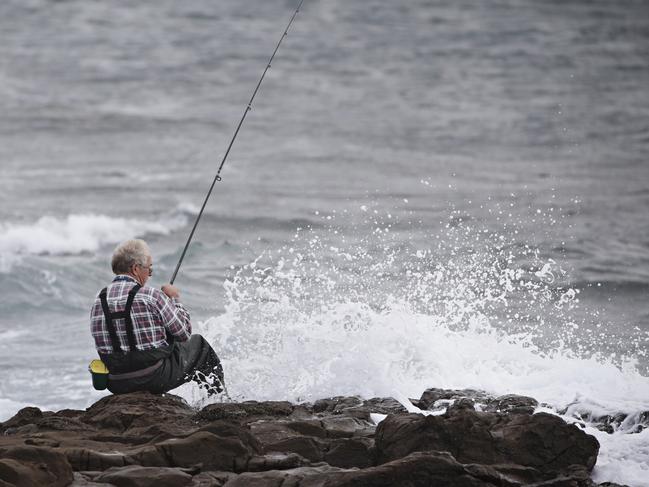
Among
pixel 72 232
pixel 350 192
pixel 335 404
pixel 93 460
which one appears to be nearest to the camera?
pixel 93 460

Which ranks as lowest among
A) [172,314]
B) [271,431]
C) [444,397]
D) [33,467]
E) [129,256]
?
[444,397]

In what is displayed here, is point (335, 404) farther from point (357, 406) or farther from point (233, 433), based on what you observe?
point (233, 433)

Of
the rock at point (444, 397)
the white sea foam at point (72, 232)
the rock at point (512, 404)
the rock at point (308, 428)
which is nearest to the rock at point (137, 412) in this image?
the rock at point (308, 428)

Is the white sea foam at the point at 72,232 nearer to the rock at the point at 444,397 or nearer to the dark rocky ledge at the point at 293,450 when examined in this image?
the rock at the point at 444,397

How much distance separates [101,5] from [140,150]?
67.2 feet

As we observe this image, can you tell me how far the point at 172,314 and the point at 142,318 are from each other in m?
0.17

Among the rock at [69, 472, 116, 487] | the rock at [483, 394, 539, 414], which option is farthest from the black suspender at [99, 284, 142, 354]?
the rock at [483, 394, 539, 414]

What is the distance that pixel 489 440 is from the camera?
17.9 feet

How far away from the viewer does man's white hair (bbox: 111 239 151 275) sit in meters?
6.47

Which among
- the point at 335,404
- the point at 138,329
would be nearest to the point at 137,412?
the point at 138,329

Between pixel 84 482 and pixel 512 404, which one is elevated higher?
pixel 84 482

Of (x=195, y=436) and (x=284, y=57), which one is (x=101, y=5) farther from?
(x=195, y=436)

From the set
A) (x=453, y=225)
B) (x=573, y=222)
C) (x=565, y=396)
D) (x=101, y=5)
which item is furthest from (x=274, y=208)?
(x=101, y=5)

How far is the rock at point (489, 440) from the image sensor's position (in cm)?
529
